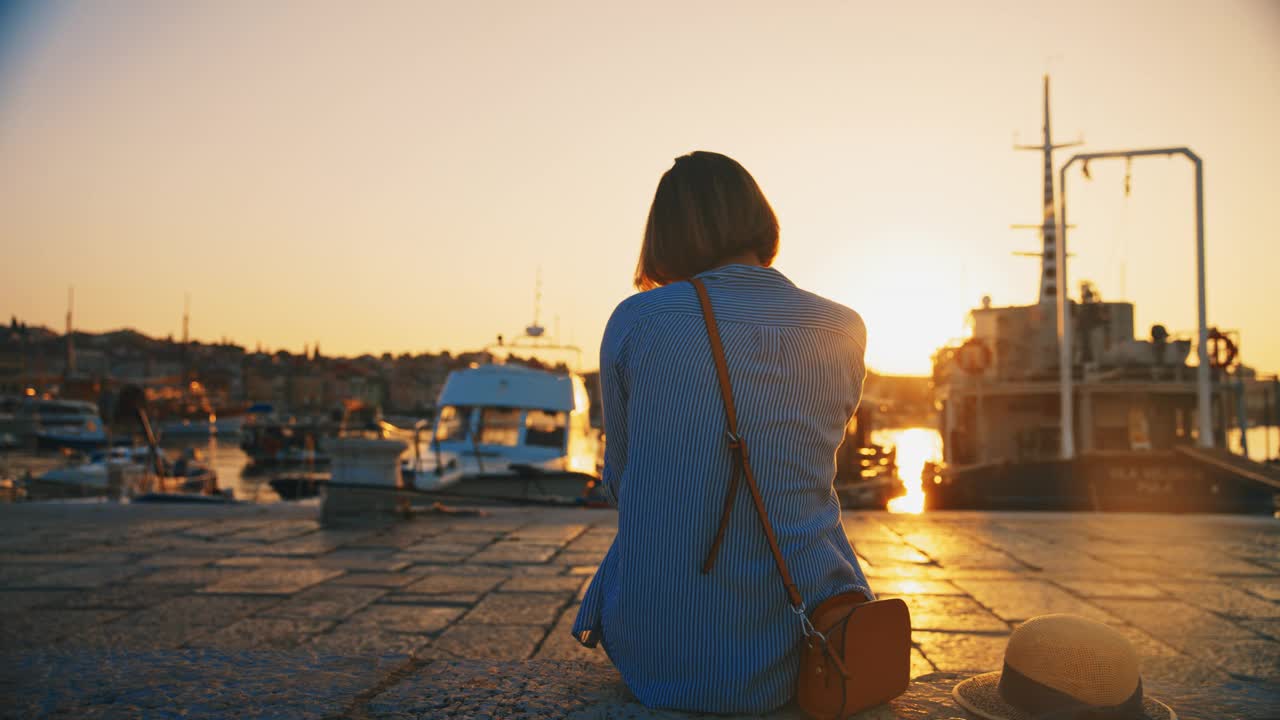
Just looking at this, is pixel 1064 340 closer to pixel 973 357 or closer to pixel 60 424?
pixel 973 357

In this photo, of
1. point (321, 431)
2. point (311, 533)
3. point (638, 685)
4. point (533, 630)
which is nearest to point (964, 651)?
point (533, 630)

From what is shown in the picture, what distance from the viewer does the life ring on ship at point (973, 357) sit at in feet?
72.5

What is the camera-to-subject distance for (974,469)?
1836 centimetres

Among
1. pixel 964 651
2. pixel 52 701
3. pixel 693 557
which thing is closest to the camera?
pixel 693 557

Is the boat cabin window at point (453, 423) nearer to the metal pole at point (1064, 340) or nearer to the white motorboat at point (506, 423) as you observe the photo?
the white motorboat at point (506, 423)

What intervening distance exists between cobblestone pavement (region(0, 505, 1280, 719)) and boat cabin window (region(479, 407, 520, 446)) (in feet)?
21.4

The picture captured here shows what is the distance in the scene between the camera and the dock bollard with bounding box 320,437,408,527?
24.5ft

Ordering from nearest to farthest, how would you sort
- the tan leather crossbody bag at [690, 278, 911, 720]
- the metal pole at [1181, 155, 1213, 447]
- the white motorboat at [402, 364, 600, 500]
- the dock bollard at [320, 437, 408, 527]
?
the tan leather crossbody bag at [690, 278, 911, 720] → the dock bollard at [320, 437, 408, 527] → the metal pole at [1181, 155, 1213, 447] → the white motorboat at [402, 364, 600, 500]

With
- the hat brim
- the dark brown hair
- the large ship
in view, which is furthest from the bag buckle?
the large ship

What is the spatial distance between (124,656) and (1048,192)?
3226 cm

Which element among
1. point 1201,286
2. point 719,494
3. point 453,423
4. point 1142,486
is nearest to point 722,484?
point 719,494

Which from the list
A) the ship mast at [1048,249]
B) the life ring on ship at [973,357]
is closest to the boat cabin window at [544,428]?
the life ring on ship at [973,357]

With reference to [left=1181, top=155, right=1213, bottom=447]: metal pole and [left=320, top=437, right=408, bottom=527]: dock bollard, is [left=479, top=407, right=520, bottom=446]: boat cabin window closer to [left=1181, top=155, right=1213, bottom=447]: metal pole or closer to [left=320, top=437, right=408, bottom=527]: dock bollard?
[left=320, top=437, right=408, bottom=527]: dock bollard

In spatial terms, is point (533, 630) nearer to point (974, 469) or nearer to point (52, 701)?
point (52, 701)
